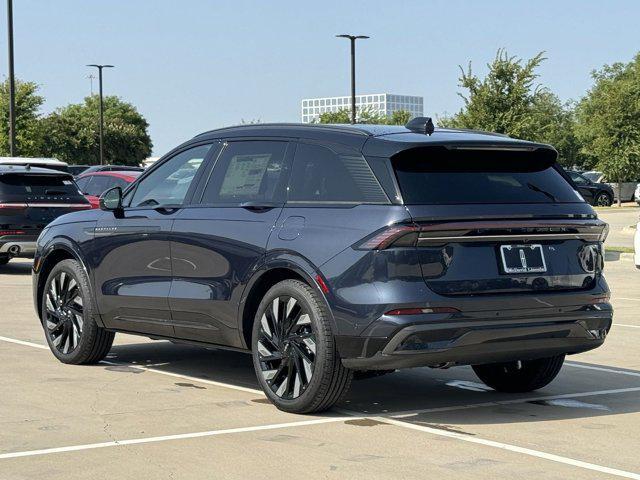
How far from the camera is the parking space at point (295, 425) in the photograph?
6066 mm

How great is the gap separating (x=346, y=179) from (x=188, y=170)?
68.1 inches

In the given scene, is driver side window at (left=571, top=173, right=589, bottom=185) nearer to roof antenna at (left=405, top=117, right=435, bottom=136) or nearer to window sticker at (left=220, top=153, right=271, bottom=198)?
window sticker at (left=220, top=153, right=271, bottom=198)

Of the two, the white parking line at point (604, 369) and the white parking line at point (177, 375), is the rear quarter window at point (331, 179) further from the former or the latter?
the white parking line at point (604, 369)

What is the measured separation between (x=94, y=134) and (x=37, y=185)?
275 feet

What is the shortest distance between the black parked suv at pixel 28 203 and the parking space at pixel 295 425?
901cm

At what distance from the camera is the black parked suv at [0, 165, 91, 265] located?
61.8ft

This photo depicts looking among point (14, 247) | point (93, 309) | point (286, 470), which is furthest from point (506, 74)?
point (286, 470)

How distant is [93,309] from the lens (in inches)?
367

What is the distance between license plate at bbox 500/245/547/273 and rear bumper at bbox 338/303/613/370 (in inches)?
10.4

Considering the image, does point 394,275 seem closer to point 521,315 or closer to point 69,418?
point 521,315

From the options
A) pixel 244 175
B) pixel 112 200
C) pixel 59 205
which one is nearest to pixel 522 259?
pixel 244 175

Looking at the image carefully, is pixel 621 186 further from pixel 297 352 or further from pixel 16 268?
pixel 297 352

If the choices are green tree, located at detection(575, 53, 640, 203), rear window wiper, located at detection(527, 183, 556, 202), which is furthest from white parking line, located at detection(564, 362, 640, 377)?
green tree, located at detection(575, 53, 640, 203)

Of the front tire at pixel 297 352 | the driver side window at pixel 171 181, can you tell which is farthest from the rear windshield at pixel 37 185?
the front tire at pixel 297 352
